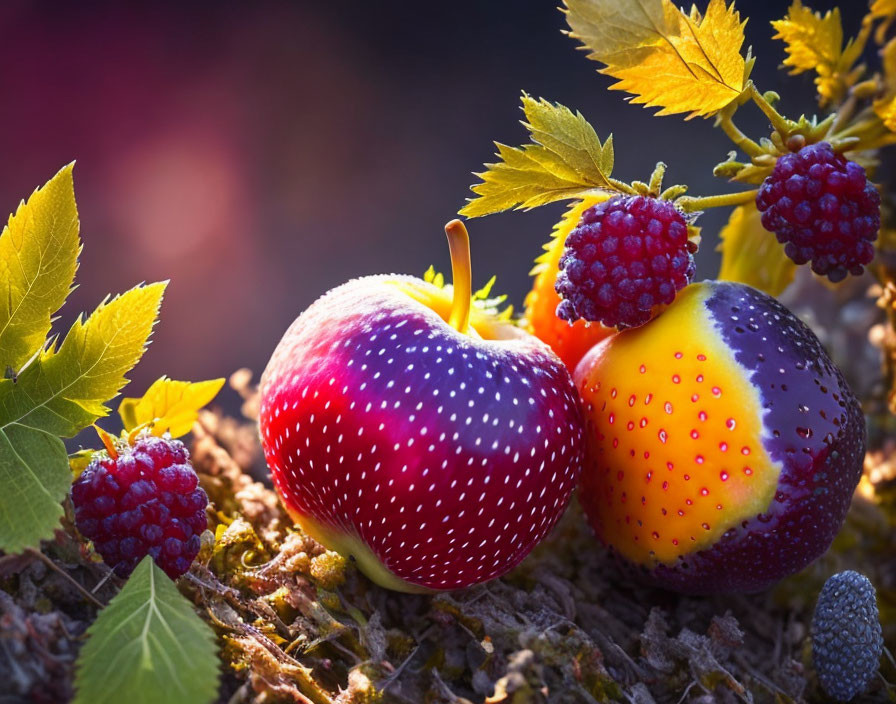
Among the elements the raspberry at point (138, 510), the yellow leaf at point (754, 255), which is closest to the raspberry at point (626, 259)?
the yellow leaf at point (754, 255)

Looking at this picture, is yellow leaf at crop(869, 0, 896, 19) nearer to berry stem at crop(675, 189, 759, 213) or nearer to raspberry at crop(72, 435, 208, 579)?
berry stem at crop(675, 189, 759, 213)

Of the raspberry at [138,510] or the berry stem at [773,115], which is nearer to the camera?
the raspberry at [138,510]

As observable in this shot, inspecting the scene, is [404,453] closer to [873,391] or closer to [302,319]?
[302,319]

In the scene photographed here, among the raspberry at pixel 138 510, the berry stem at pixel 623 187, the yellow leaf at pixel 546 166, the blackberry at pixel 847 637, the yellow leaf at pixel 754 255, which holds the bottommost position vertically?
the blackberry at pixel 847 637

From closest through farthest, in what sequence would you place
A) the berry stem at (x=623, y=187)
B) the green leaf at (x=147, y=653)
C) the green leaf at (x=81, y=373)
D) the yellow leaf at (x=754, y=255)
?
1. the green leaf at (x=147, y=653)
2. the green leaf at (x=81, y=373)
3. the berry stem at (x=623, y=187)
4. the yellow leaf at (x=754, y=255)

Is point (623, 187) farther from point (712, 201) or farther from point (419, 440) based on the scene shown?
point (419, 440)

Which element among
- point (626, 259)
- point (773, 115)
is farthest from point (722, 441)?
point (773, 115)

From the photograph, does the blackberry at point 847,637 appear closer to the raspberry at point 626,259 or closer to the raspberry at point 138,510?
the raspberry at point 626,259

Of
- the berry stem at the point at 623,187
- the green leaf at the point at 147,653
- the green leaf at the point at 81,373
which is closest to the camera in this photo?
the green leaf at the point at 147,653
